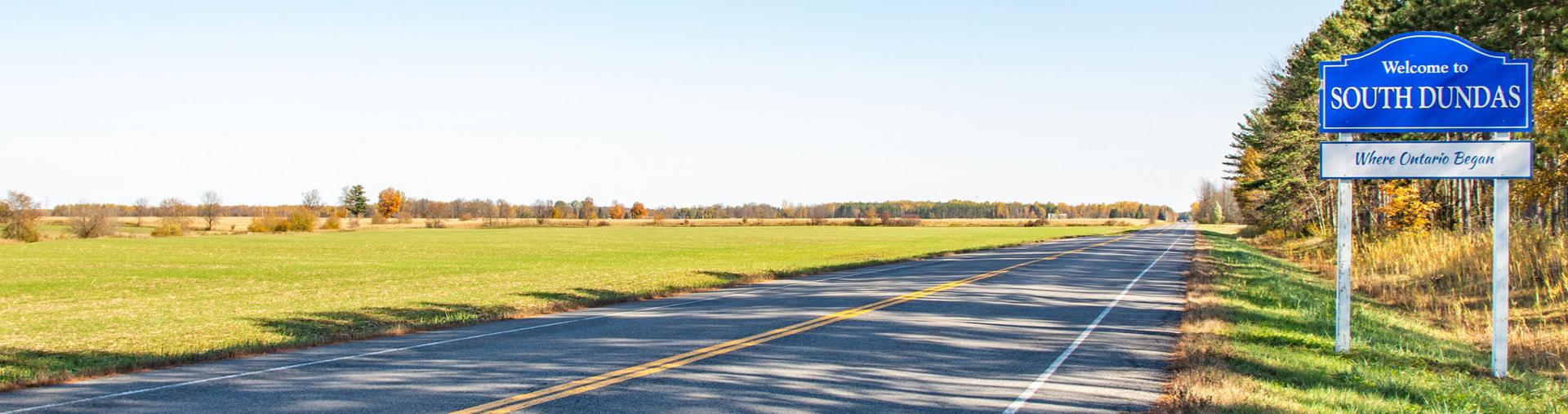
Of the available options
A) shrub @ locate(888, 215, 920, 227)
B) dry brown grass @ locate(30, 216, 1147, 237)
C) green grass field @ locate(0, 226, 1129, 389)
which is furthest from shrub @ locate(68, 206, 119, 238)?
shrub @ locate(888, 215, 920, 227)

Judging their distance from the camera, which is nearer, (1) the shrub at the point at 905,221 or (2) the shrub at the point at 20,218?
(2) the shrub at the point at 20,218

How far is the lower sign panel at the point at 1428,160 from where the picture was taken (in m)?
9.68

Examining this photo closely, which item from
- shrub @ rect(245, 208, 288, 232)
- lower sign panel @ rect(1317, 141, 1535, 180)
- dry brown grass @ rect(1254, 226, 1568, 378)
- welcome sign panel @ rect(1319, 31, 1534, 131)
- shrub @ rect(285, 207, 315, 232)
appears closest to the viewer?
lower sign panel @ rect(1317, 141, 1535, 180)

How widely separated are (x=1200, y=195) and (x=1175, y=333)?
600 ft

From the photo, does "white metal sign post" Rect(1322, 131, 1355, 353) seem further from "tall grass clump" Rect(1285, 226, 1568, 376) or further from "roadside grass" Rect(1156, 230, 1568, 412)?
"tall grass clump" Rect(1285, 226, 1568, 376)

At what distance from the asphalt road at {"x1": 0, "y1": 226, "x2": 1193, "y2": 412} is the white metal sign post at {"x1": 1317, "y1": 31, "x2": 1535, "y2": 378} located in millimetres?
3042

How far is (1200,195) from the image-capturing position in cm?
18100

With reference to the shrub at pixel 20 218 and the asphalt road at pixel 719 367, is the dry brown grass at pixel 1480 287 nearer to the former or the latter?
the asphalt road at pixel 719 367

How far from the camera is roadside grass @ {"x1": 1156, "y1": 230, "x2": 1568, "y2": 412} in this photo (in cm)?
799

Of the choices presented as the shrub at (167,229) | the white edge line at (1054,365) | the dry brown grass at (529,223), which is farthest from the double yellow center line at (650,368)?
the dry brown grass at (529,223)

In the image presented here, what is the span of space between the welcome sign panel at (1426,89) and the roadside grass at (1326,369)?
2.58m

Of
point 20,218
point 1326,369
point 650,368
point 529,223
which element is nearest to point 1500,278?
point 1326,369

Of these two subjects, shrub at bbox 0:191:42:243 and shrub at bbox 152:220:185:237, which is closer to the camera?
shrub at bbox 0:191:42:243

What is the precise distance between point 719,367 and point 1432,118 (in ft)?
26.4
